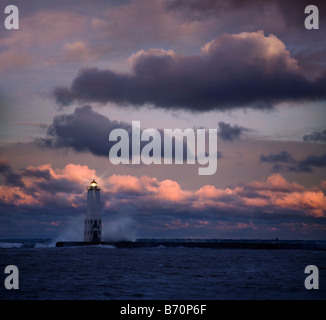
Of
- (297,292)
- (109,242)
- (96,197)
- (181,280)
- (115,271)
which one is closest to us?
(297,292)

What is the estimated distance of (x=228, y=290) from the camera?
1240 inches

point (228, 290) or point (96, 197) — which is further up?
point (96, 197)
